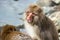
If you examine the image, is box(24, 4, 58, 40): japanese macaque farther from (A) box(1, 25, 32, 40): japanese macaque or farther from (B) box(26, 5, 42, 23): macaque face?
(A) box(1, 25, 32, 40): japanese macaque

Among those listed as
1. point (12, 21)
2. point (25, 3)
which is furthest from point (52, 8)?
point (12, 21)

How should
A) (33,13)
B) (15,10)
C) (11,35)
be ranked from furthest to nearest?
(15,10) → (33,13) → (11,35)

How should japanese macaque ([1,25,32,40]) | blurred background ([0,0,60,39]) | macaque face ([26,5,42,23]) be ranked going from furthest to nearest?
blurred background ([0,0,60,39])
macaque face ([26,5,42,23])
japanese macaque ([1,25,32,40])

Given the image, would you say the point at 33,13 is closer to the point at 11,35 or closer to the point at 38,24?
the point at 38,24

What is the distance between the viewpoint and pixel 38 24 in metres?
5.10

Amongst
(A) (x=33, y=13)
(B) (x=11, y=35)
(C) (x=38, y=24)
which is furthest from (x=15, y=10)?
(B) (x=11, y=35)

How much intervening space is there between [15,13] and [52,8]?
1150 mm

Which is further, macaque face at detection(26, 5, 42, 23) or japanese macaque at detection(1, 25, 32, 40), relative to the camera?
macaque face at detection(26, 5, 42, 23)

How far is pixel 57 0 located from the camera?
29.0ft

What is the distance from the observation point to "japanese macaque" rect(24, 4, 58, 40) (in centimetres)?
497

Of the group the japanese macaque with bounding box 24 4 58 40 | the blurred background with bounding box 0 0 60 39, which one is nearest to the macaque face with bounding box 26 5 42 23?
the japanese macaque with bounding box 24 4 58 40

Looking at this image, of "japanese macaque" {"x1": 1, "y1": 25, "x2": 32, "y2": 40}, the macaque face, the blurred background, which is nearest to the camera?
"japanese macaque" {"x1": 1, "y1": 25, "x2": 32, "y2": 40}

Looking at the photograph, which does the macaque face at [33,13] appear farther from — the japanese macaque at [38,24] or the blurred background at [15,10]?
the blurred background at [15,10]

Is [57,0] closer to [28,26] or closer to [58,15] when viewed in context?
[58,15]
